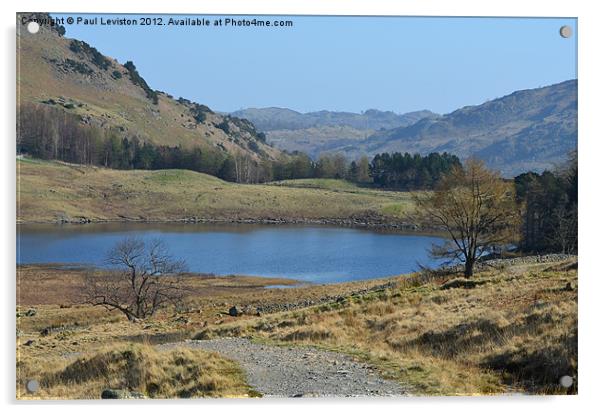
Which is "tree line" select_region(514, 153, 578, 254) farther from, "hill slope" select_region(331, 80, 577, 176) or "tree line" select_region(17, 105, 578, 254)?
"hill slope" select_region(331, 80, 577, 176)

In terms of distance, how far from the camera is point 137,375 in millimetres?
9141

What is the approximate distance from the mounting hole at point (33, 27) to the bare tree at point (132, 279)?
11257mm

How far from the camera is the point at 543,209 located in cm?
2027

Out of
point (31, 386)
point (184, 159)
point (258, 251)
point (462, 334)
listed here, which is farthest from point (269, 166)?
point (31, 386)

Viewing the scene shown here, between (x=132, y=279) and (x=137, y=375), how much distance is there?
38.9 feet

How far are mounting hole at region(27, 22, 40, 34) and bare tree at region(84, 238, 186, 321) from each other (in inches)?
443

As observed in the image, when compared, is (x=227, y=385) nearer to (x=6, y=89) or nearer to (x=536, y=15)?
(x=6, y=89)

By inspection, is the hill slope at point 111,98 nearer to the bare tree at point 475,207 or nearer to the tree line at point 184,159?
the tree line at point 184,159

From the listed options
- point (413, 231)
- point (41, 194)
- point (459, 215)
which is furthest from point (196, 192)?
point (459, 215)

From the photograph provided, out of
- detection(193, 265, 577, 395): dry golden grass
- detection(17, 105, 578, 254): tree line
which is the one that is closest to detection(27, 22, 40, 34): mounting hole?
detection(17, 105, 578, 254): tree line

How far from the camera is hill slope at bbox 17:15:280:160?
1101 cm

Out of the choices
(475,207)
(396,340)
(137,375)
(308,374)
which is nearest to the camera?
(137,375)

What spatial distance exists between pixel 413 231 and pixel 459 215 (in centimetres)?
3728
